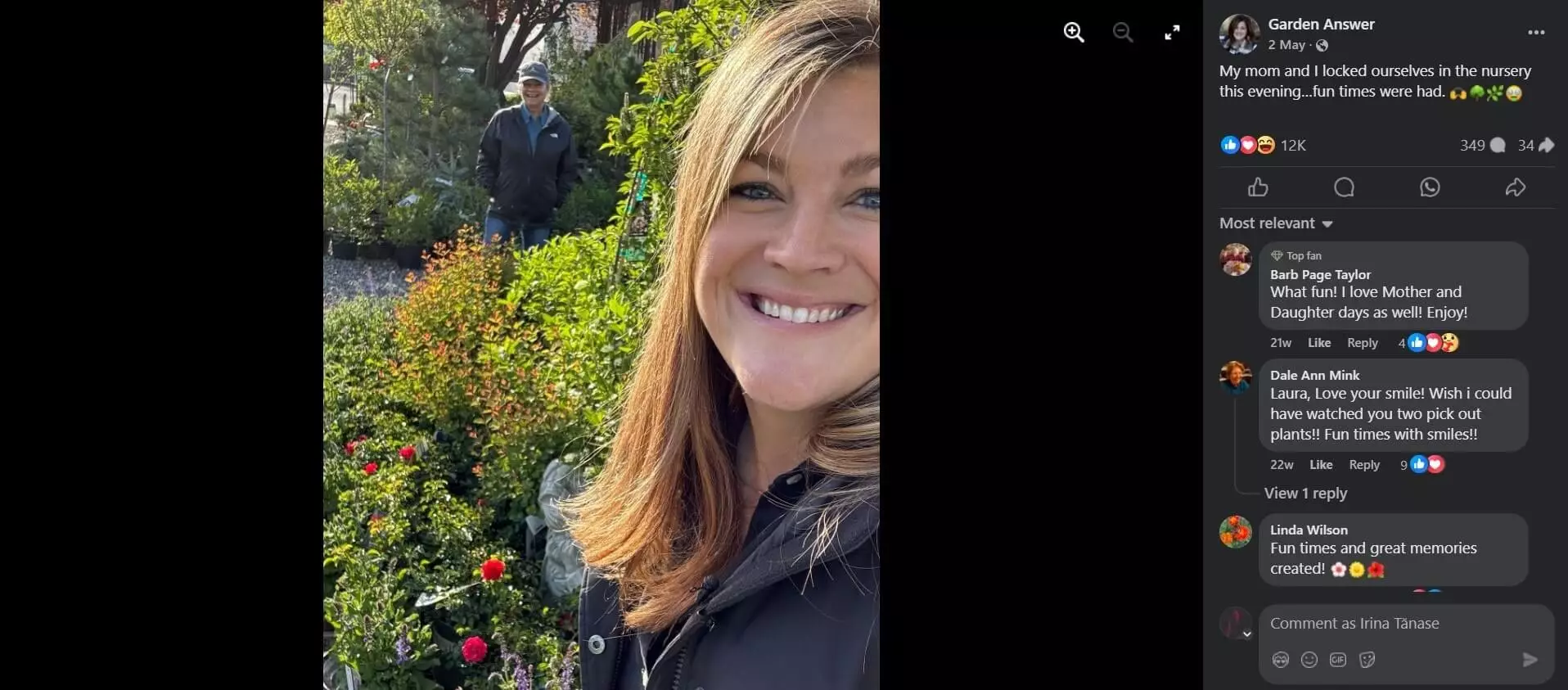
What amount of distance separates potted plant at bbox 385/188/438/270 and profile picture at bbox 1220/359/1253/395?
2.92 metres

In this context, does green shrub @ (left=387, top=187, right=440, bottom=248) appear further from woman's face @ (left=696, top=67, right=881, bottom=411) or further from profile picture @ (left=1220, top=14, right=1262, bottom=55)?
profile picture @ (left=1220, top=14, right=1262, bottom=55)

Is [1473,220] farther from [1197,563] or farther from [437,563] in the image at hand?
[437,563]

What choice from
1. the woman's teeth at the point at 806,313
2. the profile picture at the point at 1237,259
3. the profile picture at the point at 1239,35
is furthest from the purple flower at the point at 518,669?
the profile picture at the point at 1239,35

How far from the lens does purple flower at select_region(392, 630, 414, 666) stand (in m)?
2.98

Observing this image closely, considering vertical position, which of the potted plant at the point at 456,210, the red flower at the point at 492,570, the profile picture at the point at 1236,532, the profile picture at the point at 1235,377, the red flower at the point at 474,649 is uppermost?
the potted plant at the point at 456,210

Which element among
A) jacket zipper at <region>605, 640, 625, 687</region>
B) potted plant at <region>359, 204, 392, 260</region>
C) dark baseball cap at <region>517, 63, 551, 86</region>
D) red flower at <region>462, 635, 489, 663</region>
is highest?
dark baseball cap at <region>517, 63, 551, 86</region>

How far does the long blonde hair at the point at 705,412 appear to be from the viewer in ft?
6.14

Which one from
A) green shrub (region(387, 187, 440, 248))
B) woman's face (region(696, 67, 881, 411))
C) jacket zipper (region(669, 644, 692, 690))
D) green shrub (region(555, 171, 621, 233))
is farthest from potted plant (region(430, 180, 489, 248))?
jacket zipper (region(669, 644, 692, 690))

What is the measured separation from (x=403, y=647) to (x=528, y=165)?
1.51 meters

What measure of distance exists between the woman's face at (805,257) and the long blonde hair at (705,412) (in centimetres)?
3

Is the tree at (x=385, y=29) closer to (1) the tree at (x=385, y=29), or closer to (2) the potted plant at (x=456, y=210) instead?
(1) the tree at (x=385, y=29)

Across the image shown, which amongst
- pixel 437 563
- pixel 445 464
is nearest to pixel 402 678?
pixel 437 563

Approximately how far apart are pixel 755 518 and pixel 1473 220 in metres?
1.10

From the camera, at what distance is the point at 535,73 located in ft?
11.6
